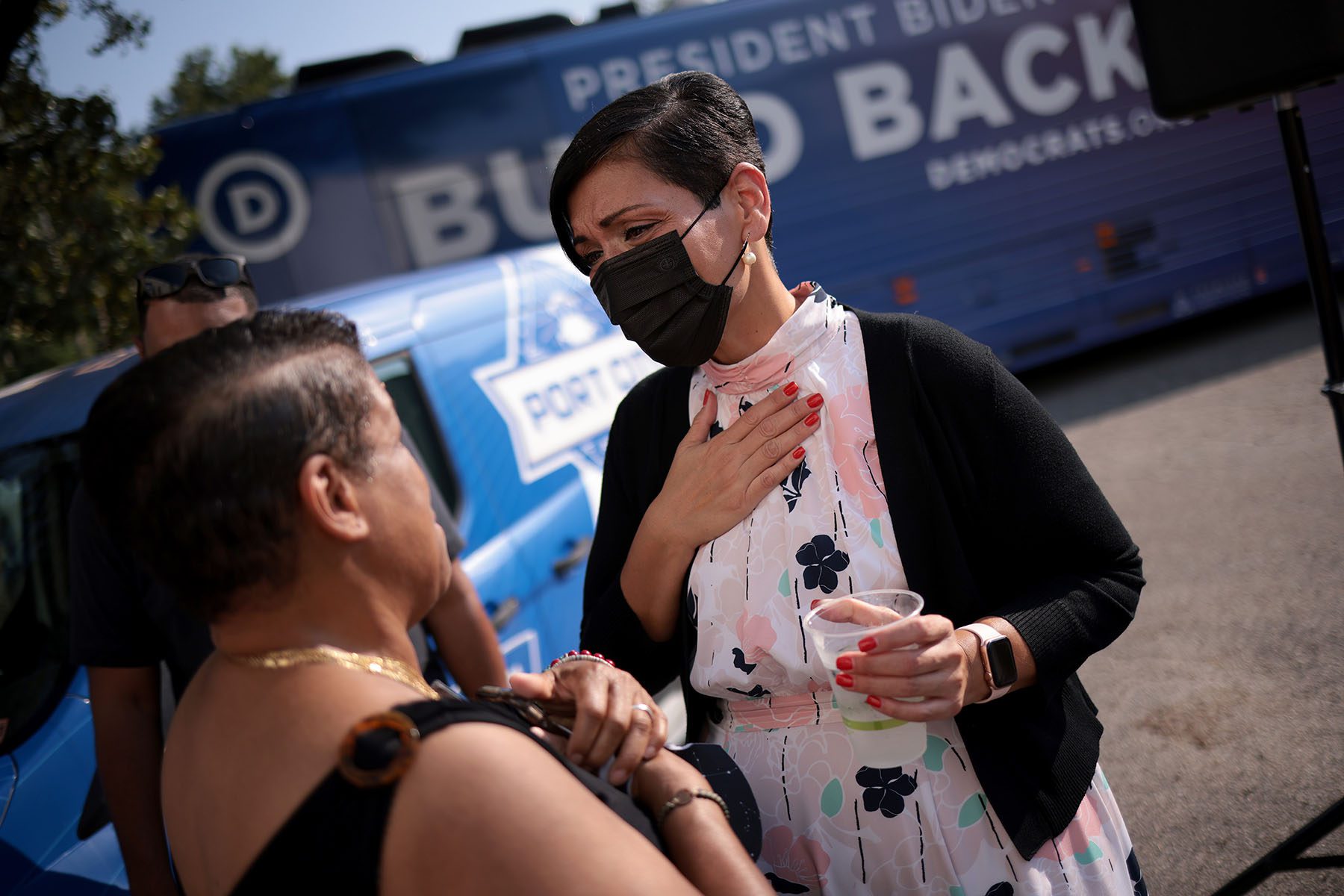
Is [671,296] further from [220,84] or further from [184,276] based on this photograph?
[220,84]

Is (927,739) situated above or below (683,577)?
below

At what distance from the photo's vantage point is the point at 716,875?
1199mm

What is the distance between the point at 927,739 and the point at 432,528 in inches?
32.6

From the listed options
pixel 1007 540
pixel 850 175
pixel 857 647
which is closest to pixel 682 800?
pixel 857 647

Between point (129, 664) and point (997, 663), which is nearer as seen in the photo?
point (997, 663)

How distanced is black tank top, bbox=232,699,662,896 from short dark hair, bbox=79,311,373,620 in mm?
244

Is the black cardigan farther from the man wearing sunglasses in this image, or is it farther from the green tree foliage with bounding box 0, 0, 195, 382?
the green tree foliage with bounding box 0, 0, 195, 382

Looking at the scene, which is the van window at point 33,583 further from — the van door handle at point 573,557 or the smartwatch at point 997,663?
the smartwatch at point 997,663

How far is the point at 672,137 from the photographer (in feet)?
5.51

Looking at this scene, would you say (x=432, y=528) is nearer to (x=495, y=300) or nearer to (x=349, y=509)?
(x=349, y=509)

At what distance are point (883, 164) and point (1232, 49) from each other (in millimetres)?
5819

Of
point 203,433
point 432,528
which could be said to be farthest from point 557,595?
point 203,433

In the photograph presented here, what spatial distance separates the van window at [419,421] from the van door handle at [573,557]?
39cm

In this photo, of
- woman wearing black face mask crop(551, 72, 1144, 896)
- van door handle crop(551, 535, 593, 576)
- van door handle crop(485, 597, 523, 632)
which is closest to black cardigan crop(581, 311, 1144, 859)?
woman wearing black face mask crop(551, 72, 1144, 896)
